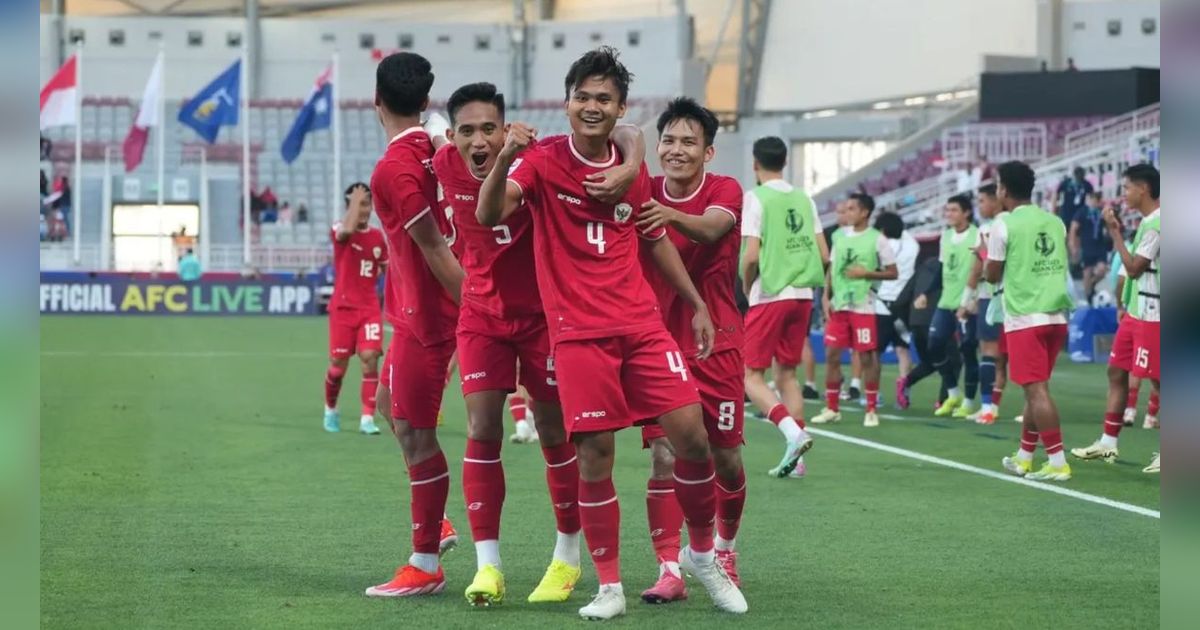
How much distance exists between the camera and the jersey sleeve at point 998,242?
10656 mm

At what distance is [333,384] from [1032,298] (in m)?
6.26

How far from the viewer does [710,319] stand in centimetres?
Result: 632

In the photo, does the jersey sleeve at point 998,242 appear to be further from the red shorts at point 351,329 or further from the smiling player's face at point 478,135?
the red shorts at point 351,329

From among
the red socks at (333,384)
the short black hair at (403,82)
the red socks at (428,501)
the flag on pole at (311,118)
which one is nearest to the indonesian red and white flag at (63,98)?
the flag on pole at (311,118)

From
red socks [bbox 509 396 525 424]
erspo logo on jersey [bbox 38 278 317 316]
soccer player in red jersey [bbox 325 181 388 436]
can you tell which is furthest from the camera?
erspo logo on jersey [bbox 38 278 317 316]

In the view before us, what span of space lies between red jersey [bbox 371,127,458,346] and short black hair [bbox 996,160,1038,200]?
16.6ft

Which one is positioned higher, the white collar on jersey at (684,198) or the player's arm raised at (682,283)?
the white collar on jersey at (684,198)

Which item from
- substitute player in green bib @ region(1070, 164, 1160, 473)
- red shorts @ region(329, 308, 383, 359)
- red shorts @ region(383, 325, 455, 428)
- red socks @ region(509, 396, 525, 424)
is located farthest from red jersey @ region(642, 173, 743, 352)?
red shorts @ region(329, 308, 383, 359)

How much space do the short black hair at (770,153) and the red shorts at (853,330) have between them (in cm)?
468

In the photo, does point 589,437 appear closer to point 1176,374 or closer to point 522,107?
point 1176,374

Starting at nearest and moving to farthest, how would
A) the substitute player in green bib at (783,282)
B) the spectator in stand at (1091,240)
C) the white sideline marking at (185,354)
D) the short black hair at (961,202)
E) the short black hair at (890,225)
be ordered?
the substitute player in green bib at (783,282)
the short black hair at (961,202)
the short black hair at (890,225)
the white sideline marking at (185,354)
the spectator in stand at (1091,240)

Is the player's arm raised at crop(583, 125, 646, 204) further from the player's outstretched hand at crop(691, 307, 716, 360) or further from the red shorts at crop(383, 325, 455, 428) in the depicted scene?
the red shorts at crop(383, 325, 455, 428)

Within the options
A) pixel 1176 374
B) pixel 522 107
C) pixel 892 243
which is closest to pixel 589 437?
pixel 1176 374

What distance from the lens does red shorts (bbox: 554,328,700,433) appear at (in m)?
5.65
